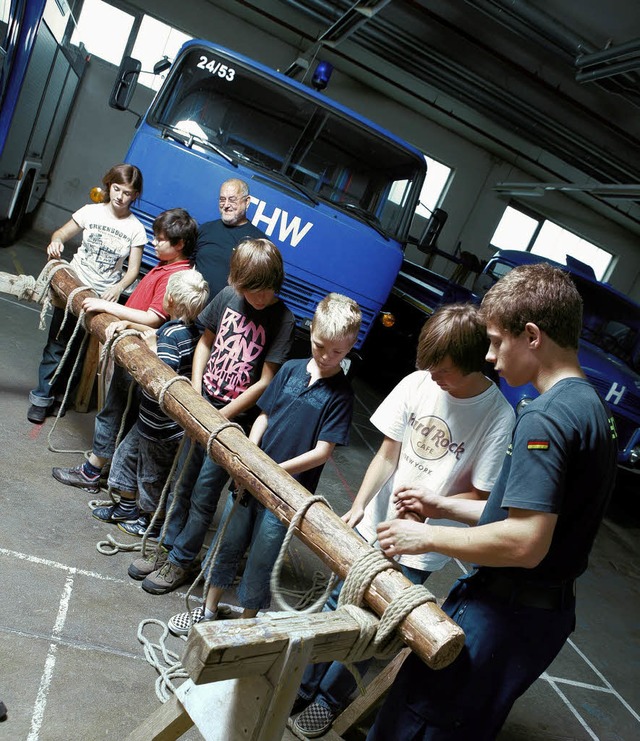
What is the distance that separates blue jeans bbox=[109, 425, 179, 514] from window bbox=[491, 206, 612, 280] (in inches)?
457

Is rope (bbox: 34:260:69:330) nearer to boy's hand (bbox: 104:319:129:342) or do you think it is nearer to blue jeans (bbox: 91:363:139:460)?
blue jeans (bbox: 91:363:139:460)

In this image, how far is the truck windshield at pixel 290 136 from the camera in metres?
4.88

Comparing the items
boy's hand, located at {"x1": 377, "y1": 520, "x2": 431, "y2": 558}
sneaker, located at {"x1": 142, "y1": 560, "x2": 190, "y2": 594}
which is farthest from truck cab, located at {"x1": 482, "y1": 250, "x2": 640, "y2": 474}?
boy's hand, located at {"x1": 377, "y1": 520, "x2": 431, "y2": 558}

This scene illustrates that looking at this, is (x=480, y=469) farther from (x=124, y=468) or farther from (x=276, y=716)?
(x=124, y=468)

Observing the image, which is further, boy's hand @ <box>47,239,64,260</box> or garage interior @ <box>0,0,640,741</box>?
boy's hand @ <box>47,239,64,260</box>

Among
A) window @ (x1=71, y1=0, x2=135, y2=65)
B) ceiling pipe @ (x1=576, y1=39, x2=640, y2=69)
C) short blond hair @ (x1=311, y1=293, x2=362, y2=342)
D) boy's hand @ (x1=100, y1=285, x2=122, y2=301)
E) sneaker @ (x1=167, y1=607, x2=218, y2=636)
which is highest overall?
ceiling pipe @ (x1=576, y1=39, x2=640, y2=69)

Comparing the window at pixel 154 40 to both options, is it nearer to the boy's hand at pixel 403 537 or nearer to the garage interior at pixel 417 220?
the garage interior at pixel 417 220

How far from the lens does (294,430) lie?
259 centimetres

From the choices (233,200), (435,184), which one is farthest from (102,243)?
(435,184)

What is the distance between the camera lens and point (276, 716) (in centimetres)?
135

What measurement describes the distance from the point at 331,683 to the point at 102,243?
9.46 feet

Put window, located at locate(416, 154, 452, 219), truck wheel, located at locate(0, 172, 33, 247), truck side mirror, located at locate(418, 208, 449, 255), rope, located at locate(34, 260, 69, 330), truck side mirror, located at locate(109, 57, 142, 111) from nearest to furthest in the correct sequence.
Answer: rope, located at locate(34, 260, 69, 330)
truck side mirror, located at locate(109, 57, 142, 111)
truck side mirror, located at locate(418, 208, 449, 255)
truck wheel, located at locate(0, 172, 33, 247)
window, located at locate(416, 154, 452, 219)

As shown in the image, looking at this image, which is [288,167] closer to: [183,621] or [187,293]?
[187,293]

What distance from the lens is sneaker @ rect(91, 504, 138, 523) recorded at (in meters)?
3.35
